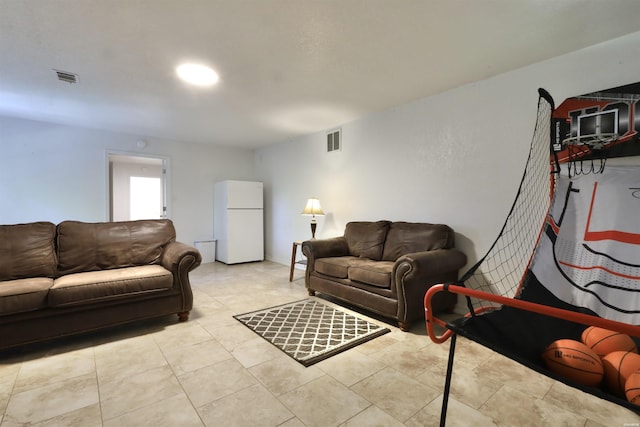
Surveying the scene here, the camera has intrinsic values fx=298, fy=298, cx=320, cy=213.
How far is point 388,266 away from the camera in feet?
9.69

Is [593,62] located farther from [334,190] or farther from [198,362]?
[198,362]

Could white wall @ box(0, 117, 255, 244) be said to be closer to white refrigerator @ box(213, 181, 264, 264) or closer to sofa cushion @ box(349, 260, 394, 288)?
white refrigerator @ box(213, 181, 264, 264)

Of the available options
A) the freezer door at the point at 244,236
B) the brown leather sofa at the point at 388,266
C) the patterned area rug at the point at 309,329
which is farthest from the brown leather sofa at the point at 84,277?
the freezer door at the point at 244,236

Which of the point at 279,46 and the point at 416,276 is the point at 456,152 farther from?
the point at 279,46

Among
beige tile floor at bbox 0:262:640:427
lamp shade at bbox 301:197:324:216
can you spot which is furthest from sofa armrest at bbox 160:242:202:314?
lamp shade at bbox 301:197:324:216

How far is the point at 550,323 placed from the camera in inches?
63.2

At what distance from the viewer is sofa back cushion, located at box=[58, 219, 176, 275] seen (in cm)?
281

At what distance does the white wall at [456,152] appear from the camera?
2.41 metres

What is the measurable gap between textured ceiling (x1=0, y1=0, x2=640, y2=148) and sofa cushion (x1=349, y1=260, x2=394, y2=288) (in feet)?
6.03

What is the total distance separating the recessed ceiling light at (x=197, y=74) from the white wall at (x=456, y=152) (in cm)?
205

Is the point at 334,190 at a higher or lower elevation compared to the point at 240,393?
higher

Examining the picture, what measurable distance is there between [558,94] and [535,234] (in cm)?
118

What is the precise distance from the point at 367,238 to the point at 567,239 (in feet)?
6.35

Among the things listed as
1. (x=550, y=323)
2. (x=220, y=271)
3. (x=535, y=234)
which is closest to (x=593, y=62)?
(x=535, y=234)
